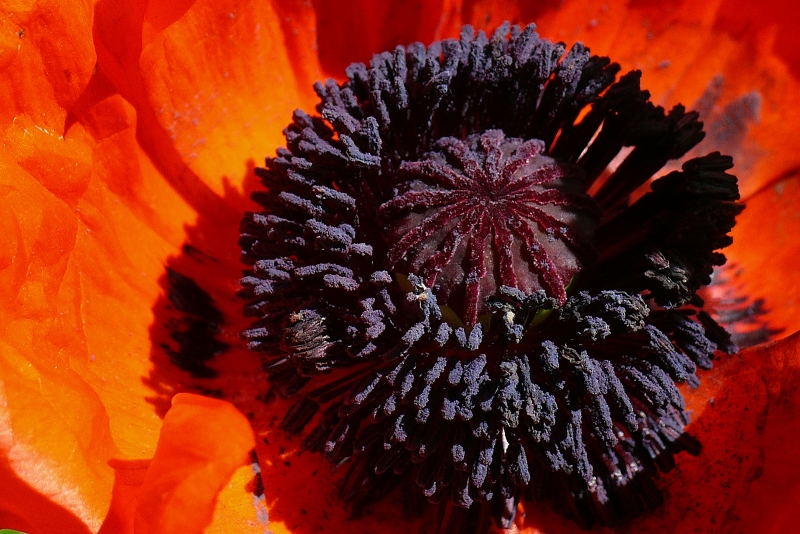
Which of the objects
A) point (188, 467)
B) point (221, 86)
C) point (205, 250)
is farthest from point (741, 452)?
point (221, 86)

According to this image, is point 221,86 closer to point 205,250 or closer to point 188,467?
point 205,250

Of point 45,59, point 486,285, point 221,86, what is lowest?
point 486,285

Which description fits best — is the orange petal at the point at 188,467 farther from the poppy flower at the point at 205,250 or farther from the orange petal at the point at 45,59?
the orange petal at the point at 45,59

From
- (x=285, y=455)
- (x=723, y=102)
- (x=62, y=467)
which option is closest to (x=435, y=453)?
(x=285, y=455)

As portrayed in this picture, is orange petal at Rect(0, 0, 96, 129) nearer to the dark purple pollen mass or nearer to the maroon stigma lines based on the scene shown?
the dark purple pollen mass

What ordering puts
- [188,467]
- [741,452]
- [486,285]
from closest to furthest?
1. [188,467]
2. [486,285]
3. [741,452]

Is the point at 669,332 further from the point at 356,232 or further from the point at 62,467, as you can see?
the point at 62,467

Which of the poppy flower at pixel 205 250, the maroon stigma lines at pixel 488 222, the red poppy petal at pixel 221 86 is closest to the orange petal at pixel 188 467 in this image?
the poppy flower at pixel 205 250
